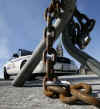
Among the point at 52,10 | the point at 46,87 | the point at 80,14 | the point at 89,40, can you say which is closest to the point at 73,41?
the point at 89,40

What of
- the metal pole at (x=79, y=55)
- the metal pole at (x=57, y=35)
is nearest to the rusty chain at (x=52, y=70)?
the metal pole at (x=57, y=35)

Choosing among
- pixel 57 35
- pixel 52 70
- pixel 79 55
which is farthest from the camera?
pixel 57 35

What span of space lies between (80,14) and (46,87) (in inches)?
44.0

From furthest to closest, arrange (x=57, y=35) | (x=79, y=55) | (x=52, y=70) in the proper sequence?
(x=57, y=35)
(x=79, y=55)
(x=52, y=70)

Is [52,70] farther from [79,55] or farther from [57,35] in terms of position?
[57,35]

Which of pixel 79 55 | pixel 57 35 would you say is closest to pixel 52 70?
pixel 79 55

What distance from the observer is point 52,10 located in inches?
70.1

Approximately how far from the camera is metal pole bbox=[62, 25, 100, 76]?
6.43ft

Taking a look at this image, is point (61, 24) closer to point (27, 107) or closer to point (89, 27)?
point (89, 27)

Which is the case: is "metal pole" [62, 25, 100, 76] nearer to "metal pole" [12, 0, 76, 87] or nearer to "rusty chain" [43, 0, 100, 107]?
"metal pole" [12, 0, 76, 87]

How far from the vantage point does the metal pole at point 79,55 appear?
1961 mm

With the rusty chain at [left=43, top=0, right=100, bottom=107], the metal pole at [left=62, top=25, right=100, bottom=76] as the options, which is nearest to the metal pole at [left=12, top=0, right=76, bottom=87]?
the metal pole at [left=62, top=25, right=100, bottom=76]

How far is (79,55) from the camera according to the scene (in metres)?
2.04

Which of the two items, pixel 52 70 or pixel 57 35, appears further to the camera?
pixel 57 35
